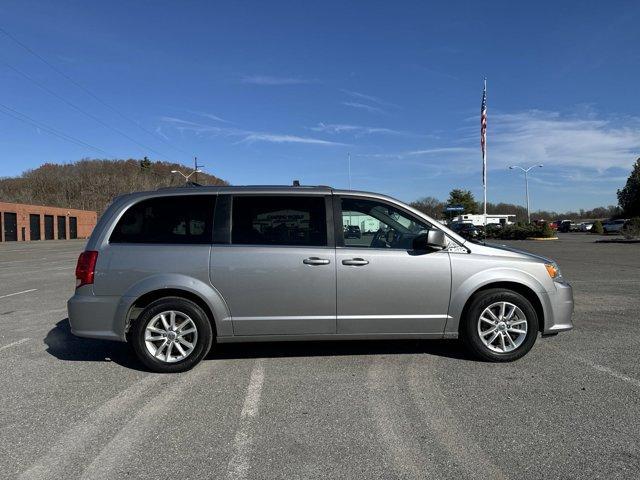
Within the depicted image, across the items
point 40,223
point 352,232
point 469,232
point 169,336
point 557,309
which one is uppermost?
point 40,223

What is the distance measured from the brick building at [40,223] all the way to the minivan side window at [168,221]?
199 ft

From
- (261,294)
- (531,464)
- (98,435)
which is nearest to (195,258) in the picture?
(261,294)

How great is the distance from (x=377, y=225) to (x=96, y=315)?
3.02 m

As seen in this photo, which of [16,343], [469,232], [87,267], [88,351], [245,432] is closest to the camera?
[245,432]

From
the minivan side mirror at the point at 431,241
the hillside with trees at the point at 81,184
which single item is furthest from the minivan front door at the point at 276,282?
the hillside with trees at the point at 81,184

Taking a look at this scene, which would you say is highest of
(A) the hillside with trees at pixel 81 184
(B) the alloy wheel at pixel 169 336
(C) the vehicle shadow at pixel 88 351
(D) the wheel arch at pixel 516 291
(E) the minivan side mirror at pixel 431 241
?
(A) the hillside with trees at pixel 81 184

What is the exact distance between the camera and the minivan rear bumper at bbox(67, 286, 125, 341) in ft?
16.3

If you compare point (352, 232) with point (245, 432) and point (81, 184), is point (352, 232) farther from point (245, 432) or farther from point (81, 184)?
point (81, 184)

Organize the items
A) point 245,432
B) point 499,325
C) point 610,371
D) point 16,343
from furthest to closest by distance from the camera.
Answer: point 16,343 < point 499,325 < point 610,371 < point 245,432

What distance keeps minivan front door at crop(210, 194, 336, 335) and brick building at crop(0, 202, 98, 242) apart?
61538 mm

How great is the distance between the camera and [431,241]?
4.97 m

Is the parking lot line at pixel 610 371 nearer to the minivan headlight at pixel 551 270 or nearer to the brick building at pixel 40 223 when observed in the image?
the minivan headlight at pixel 551 270

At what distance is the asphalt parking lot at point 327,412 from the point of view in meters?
3.17

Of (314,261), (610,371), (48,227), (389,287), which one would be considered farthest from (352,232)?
(48,227)
